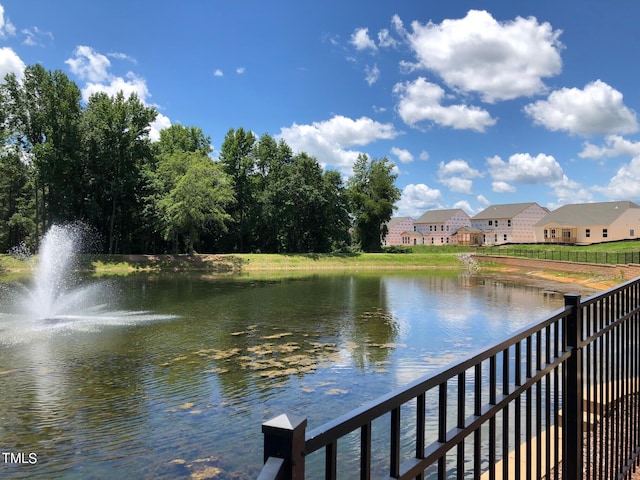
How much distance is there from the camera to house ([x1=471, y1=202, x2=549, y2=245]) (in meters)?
79.4

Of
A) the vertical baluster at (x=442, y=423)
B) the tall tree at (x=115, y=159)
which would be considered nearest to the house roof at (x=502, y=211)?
the tall tree at (x=115, y=159)

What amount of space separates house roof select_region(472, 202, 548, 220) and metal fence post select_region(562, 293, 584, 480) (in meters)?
83.0

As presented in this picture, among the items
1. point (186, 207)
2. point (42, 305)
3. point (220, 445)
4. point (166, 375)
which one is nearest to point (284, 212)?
point (186, 207)

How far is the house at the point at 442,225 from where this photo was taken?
8744 centimetres

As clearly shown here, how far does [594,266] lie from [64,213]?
1860 inches

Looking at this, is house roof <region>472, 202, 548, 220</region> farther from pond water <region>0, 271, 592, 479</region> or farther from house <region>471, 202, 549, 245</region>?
pond water <region>0, 271, 592, 479</region>

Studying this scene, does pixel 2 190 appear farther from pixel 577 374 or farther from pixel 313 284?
pixel 577 374

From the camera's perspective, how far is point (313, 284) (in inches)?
1248

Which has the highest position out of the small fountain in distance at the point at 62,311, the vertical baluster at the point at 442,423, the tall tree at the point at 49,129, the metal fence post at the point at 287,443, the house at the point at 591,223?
the tall tree at the point at 49,129

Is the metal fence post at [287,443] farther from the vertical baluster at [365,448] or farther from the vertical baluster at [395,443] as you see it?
the vertical baluster at [395,443]

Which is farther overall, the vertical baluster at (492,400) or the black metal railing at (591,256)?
the black metal railing at (591,256)

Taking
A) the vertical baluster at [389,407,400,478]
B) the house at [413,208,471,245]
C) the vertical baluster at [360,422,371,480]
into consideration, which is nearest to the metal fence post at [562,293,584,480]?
the vertical baluster at [389,407,400,478]

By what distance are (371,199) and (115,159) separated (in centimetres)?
3290

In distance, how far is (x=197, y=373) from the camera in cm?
1023
